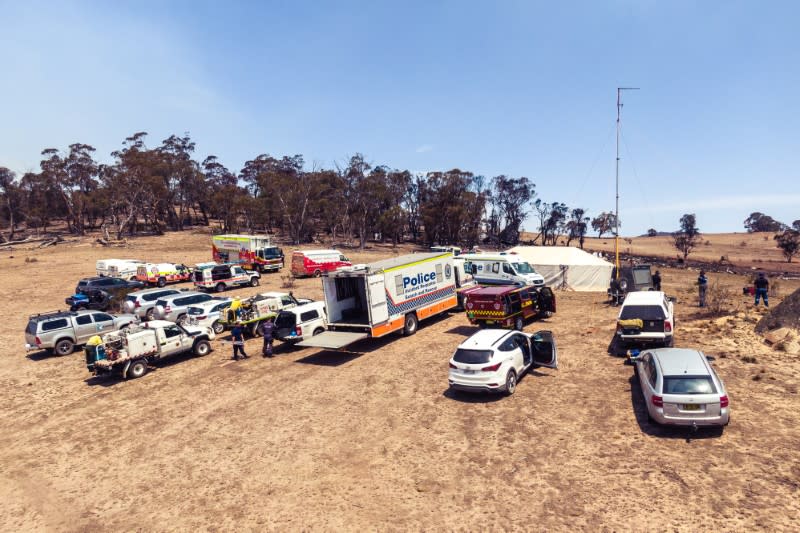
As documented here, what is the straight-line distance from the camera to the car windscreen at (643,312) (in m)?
15.9

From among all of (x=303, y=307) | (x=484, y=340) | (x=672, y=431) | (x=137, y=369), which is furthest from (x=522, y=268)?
(x=137, y=369)

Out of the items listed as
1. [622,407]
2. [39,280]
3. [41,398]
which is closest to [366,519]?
[622,407]

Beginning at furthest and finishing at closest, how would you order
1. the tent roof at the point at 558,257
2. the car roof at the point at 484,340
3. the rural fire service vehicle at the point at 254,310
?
the tent roof at the point at 558,257, the rural fire service vehicle at the point at 254,310, the car roof at the point at 484,340

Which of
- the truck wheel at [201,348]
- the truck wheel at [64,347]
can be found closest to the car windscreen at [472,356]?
the truck wheel at [201,348]

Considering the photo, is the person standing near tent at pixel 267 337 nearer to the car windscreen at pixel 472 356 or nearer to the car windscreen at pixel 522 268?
the car windscreen at pixel 472 356

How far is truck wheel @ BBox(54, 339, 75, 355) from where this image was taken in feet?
66.2

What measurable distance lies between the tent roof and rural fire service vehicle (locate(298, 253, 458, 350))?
13438mm

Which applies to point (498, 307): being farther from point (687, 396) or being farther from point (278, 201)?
point (278, 201)

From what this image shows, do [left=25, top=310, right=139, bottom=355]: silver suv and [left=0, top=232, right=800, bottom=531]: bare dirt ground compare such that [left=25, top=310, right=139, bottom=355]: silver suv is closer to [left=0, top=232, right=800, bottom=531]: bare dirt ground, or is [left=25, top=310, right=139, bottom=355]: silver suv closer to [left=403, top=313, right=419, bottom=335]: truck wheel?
[left=0, top=232, right=800, bottom=531]: bare dirt ground

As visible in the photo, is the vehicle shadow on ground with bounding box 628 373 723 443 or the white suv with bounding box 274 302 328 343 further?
the white suv with bounding box 274 302 328 343

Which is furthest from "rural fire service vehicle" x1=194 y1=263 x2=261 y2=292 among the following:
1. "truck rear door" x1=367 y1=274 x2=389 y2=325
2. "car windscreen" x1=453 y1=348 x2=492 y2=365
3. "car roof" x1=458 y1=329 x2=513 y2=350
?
"car windscreen" x1=453 y1=348 x2=492 y2=365

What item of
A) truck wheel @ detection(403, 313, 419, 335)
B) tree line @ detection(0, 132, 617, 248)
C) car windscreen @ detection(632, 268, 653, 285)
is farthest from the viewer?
tree line @ detection(0, 132, 617, 248)

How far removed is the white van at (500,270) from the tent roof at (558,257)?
4.45 metres

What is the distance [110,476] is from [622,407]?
12877 mm
